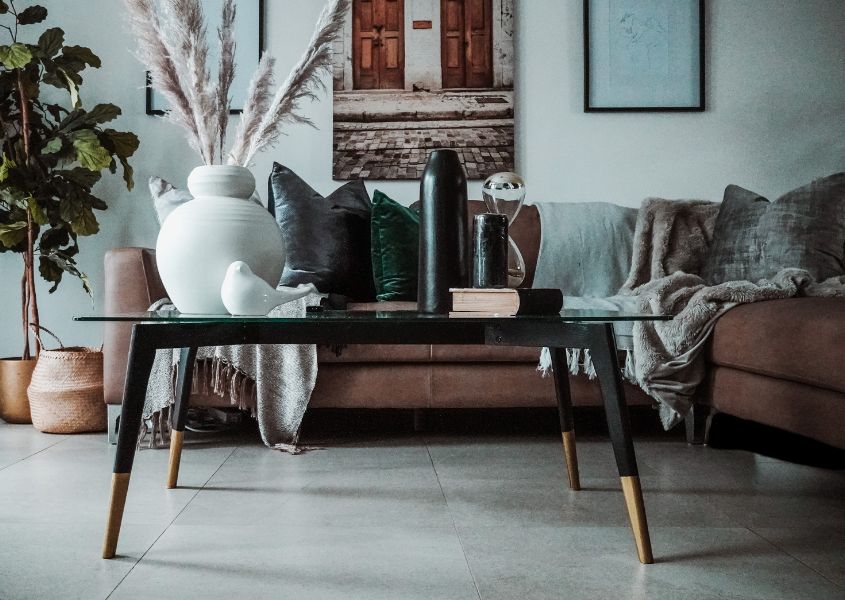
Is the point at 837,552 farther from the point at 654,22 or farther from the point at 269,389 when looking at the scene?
the point at 654,22

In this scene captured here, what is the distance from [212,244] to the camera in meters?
1.44

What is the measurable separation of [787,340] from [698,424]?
60 centimetres

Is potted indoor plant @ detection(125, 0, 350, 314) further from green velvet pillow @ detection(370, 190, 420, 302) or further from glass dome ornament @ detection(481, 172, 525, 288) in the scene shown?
green velvet pillow @ detection(370, 190, 420, 302)

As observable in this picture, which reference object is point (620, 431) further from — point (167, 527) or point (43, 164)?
point (43, 164)

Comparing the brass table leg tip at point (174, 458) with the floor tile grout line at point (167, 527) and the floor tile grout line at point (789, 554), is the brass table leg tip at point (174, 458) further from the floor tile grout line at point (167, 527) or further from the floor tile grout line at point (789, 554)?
the floor tile grout line at point (789, 554)

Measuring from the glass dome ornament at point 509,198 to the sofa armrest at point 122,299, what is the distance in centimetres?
126

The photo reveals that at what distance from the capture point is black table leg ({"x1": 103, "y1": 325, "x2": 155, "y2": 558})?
1295mm

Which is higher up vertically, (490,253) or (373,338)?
(490,253)

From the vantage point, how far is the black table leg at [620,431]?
1.28 m

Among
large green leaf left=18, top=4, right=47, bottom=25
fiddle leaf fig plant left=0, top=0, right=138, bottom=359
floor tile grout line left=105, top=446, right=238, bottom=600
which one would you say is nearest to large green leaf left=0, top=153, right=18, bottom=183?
fiddle leaf fig plant left=0, top=0, right=138, bottom=359

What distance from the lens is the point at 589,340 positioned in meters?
1.31

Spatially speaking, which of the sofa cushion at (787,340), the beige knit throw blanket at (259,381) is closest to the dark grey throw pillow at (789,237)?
the sofa cushion at (787,340)

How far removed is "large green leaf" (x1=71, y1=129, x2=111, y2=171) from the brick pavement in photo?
3.10 ft

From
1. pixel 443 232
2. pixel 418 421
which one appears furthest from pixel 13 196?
pixel 443 232
